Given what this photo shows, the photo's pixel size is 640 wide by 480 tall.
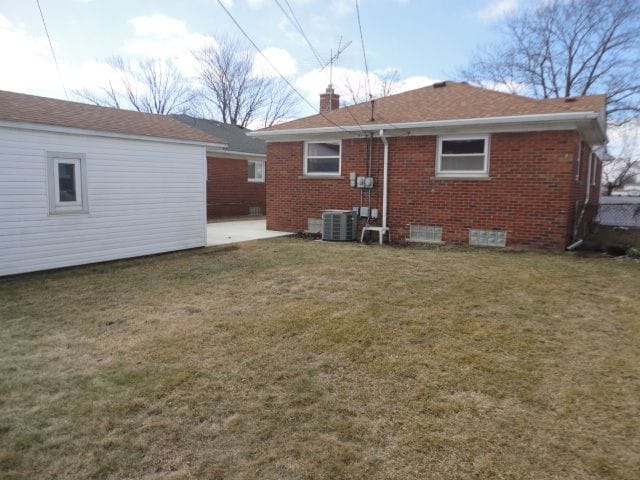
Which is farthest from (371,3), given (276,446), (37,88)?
(37,88)

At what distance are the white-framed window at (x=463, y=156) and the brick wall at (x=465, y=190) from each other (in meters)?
0.16

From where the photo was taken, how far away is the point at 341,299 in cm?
577

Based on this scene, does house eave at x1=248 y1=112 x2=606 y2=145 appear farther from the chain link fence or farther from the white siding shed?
the chain link fence

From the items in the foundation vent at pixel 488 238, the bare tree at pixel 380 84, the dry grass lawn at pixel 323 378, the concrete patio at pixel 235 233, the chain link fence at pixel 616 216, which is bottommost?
the dry grass lawn at pixel 323 378

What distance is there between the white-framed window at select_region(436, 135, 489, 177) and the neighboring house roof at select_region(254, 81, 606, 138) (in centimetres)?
58

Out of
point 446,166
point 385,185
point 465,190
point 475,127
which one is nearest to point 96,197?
point 385,185

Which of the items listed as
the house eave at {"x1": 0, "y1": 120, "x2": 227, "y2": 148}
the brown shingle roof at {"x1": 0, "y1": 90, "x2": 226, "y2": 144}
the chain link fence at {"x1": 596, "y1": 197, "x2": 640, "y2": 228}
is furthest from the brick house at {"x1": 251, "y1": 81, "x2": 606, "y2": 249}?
the chain link fence at {"x1": 596, "y1": 197, "x2": 640, "y2": 228}

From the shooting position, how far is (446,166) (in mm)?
10469

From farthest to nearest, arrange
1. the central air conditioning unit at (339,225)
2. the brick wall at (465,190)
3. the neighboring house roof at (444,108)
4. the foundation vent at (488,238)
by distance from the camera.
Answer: the central air conditioning unit at (339,225), the foundation vent at (488,238), the neighboring house roof at (444,108), the brick wall at (465,190)

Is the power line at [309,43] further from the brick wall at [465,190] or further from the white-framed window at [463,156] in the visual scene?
the white-framed window at [463,156]

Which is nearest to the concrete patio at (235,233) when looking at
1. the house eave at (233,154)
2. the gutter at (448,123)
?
the gutter at (448,123)

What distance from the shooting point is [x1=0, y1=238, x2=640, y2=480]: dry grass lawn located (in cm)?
260

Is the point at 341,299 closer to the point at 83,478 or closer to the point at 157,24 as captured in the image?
the point at 83,478

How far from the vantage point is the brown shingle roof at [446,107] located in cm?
958
